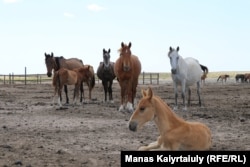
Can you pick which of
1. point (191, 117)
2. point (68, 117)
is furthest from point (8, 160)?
point (191, 117)

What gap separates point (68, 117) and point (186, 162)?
7.79 meters

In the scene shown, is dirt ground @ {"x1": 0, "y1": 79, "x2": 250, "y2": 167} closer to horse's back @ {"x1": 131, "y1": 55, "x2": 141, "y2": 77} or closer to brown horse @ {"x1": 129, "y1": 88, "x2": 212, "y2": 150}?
brown horse @ {"x1": 129, "y1": 88, "x2": 212, "y2": 150}

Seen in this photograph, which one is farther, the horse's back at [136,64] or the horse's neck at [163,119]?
the horse's back at [136,64]

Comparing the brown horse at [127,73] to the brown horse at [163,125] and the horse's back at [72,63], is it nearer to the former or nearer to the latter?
the horse's back at [72,63]

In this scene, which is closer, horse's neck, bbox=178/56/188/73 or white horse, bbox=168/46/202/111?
white horse, bbox=168/46/202/111

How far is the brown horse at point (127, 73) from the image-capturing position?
1481 centimetres

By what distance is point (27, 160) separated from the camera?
7371 mm

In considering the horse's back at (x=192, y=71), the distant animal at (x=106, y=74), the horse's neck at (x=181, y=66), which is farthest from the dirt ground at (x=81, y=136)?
the distant animal at (x=106, y=74)

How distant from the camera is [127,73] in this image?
15.1 metres

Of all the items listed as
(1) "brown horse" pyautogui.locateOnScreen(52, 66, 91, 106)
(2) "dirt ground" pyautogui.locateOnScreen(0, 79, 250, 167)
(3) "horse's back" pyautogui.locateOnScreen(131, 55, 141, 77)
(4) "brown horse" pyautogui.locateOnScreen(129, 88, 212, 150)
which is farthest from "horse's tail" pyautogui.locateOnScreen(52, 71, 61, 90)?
(4) "brown horse" pyautogui.locateOnScreen(129, 88, 212, 150)

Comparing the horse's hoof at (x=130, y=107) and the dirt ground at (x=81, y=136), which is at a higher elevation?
the horse's hoof at (x=130, y=107)

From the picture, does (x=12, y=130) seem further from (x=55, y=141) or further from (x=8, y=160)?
(x=8, y=160)

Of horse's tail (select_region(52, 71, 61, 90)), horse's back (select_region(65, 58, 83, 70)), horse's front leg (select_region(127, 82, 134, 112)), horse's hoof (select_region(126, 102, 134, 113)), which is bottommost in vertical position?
horse's hoof (select_region(126, 102, 134, 113))

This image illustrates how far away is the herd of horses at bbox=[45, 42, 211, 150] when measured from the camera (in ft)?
22.3
